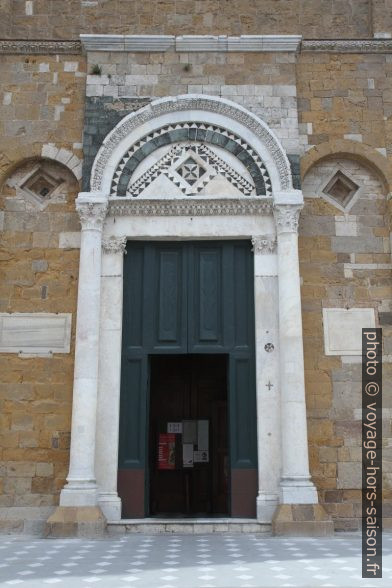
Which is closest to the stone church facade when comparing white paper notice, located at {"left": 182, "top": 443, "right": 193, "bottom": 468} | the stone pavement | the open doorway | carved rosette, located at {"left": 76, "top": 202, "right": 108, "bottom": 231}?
carved rosette, located at {"left": 76, "top": 202, "right": 108, "bottom": 231}

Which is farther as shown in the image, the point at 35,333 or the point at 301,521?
the point at 35,333

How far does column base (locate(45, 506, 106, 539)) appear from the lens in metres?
7.90

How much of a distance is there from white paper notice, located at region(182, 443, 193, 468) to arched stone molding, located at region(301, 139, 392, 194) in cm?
527

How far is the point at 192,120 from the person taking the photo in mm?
9656

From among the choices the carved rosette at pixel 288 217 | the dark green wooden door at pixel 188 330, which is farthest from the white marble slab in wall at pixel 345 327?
the carved rosette at pixel 288 217

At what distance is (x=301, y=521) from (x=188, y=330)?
2957 mm

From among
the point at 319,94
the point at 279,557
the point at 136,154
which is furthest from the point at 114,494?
the point at 319,94

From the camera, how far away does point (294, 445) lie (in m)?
8.39

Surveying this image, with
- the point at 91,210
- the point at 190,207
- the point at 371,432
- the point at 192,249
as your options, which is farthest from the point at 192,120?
the point at 371,432

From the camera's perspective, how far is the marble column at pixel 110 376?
8.52 m

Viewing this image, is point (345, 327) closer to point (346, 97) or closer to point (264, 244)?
point (264, 244)

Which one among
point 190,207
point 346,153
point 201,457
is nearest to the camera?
point 190,207

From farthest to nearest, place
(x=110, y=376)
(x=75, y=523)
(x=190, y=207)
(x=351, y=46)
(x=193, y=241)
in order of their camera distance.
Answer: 1. (x=351, y=46)
2. (x=193, y=241)
3. (x=190, y=207)
4. (x=110, y=376)
5. (x=75, y=523)

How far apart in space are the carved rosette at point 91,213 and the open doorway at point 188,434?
3.13 metres
